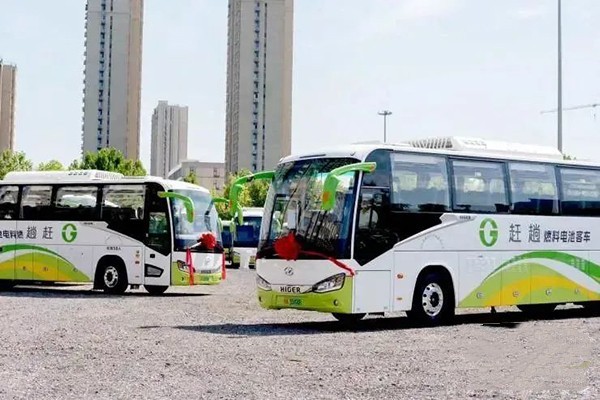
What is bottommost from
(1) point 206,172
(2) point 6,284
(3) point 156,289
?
A: (2) point 6,284

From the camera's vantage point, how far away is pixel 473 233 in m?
18.3

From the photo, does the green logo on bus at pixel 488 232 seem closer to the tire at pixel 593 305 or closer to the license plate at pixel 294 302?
the tire at pixel 593 305

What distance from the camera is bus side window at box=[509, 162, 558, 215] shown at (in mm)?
19172

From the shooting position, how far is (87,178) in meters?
27.5

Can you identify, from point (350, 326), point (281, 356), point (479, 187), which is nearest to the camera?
point (281, 356)

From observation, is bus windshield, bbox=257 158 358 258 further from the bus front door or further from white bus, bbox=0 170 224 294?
the bus front door

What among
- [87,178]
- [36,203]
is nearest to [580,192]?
[87,178]

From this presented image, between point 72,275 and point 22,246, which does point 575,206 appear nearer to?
point 72,275

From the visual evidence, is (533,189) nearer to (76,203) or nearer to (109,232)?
(109,232)

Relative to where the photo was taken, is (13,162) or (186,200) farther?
(13,162)

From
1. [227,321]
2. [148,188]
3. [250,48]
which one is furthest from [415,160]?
[250,48]

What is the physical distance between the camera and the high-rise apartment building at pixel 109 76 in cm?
16162

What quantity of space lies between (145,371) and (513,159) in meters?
10.8

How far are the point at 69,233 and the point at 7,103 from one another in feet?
453
